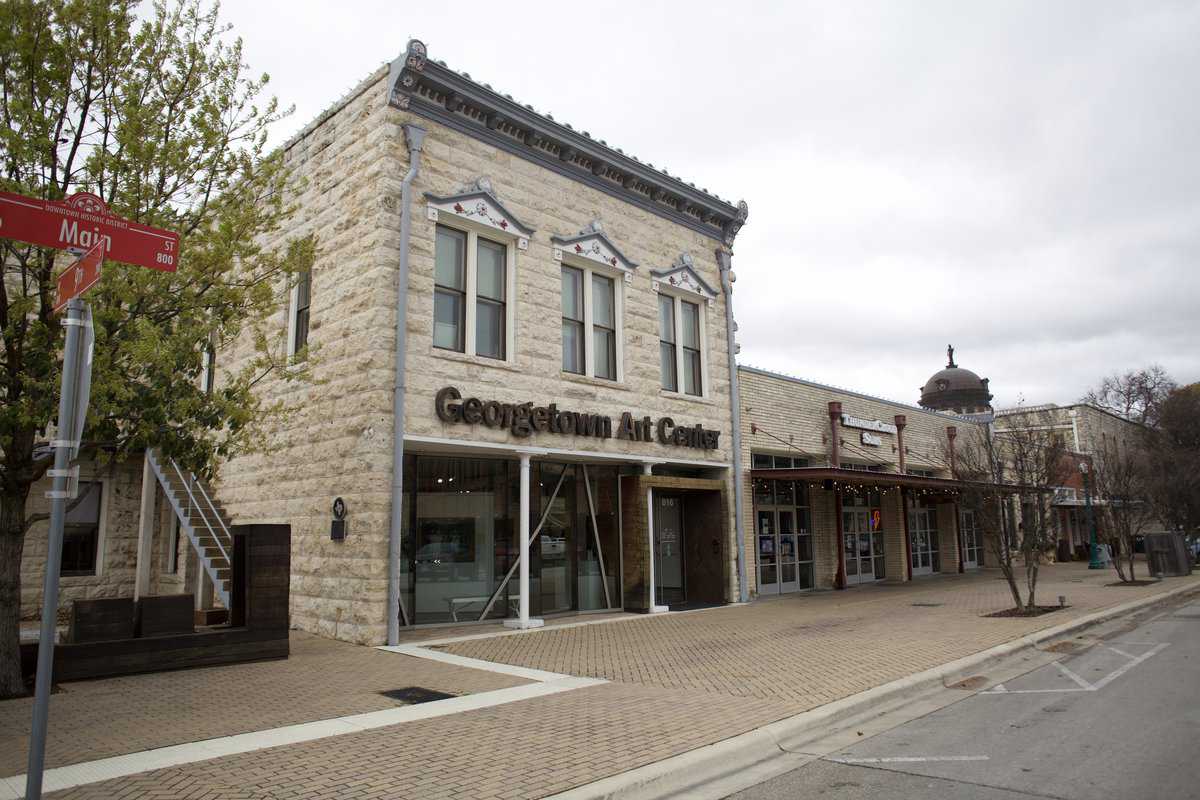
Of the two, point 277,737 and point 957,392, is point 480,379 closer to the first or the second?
point 277,737

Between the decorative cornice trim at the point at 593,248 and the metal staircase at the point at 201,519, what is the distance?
7.55 meters

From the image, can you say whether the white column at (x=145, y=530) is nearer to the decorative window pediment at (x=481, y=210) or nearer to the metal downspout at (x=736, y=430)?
the decorative window pediment at (x=481, y=210)

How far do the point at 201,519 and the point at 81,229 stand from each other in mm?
11116

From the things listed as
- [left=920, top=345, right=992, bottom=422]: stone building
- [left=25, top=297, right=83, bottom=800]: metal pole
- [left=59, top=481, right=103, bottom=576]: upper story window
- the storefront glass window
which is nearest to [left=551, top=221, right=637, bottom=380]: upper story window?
the storefront glass window

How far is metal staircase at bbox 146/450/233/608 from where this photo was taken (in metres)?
13.6

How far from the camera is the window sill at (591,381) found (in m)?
14.6

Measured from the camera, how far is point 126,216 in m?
8.70

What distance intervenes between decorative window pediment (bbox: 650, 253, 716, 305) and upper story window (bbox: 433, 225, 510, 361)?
161 inches

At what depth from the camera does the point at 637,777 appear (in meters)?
5.60

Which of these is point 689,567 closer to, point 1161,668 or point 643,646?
point 643,646

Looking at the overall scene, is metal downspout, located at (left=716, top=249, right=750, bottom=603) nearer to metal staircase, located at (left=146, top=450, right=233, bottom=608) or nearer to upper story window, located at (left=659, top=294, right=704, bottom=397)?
upper story window, located at (left=659, top=294, right=704, bottom=397)

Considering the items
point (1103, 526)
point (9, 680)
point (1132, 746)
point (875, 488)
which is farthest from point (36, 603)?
point (1103, 526)

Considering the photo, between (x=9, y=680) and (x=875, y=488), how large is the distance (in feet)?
71.4

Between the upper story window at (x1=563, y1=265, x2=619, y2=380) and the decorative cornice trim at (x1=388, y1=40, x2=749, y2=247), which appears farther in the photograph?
the upper story window at (x1=563, y1=265, x2=619, y2=380)
